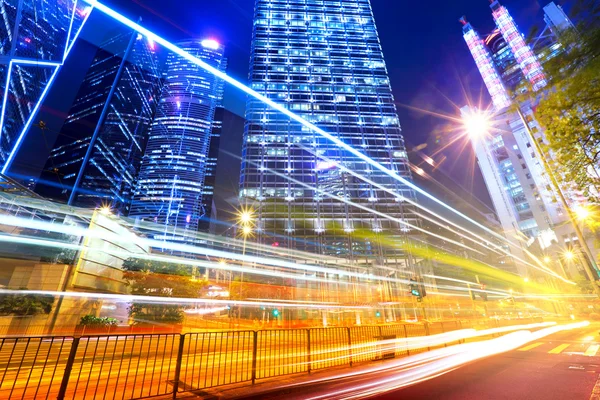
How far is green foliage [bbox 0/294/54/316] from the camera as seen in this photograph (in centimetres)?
1323

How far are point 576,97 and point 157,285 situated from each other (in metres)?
23.6

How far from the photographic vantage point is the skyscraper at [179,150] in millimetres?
100500

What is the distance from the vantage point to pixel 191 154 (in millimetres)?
108688

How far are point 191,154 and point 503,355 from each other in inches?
4606

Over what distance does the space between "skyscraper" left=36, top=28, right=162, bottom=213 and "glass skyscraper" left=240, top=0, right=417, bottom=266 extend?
230ft

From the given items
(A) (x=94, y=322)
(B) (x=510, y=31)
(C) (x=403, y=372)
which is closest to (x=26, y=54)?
(A) (x=94, y=322)

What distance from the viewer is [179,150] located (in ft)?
345

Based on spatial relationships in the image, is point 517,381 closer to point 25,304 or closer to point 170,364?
point 170,364

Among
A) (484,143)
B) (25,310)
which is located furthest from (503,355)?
(484,143)

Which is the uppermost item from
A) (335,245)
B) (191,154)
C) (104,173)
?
(191,154)

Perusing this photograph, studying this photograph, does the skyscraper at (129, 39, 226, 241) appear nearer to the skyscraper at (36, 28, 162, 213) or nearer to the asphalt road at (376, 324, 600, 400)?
the skyscraper at (36, 28, 162, 213)

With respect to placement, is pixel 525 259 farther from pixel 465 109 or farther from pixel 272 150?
pixel 272 150

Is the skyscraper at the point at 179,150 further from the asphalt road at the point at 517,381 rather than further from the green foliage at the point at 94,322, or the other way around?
the asphalt road at the point at 517,381

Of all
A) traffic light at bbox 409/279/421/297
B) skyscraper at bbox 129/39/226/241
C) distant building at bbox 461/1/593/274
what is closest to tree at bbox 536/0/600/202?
traffic light at bbox 409/279/421/297
